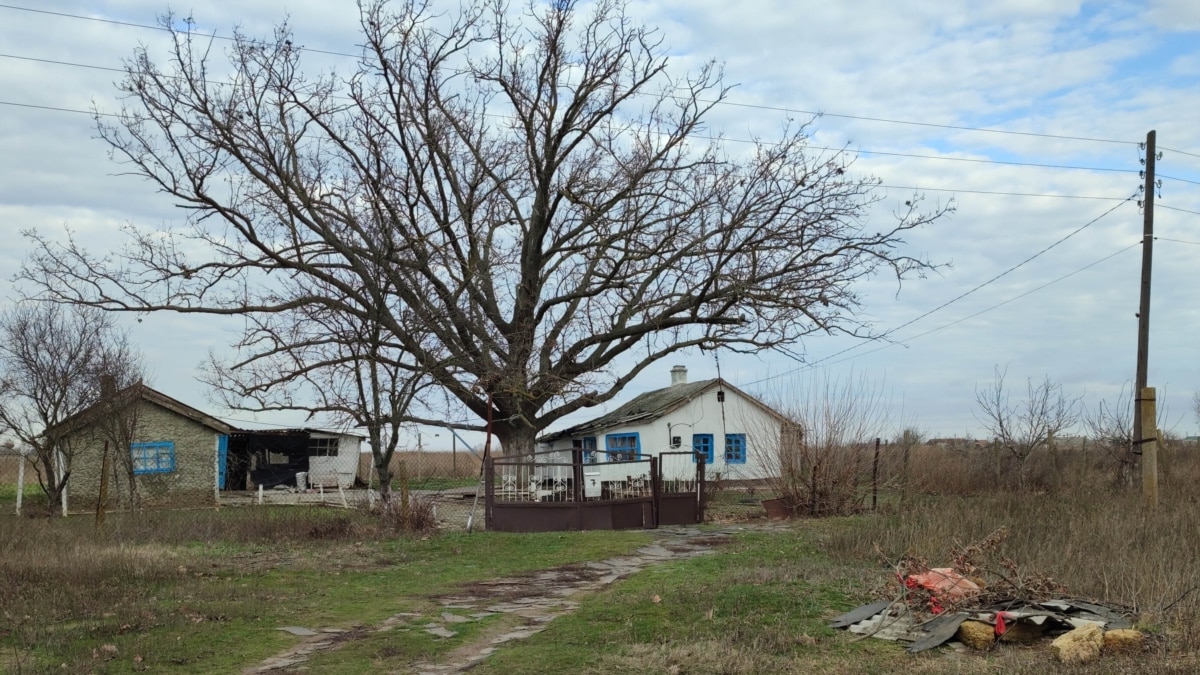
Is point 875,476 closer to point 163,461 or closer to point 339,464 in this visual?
point 163,461

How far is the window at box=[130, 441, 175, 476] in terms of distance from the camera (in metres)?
31.8

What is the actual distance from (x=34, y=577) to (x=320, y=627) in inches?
186

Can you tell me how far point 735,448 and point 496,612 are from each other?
3106cm

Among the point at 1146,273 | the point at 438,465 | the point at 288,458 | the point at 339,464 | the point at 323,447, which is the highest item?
the point at 1146,273

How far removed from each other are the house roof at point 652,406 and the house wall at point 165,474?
41.8 ft

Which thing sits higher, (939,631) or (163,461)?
(939,631)

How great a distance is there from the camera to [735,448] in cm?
4019

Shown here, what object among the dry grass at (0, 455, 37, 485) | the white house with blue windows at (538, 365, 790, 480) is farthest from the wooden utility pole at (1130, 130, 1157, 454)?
the dry grass at (0, 455, 37, 485)

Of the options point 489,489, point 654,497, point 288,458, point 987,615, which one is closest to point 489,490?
point 489,489

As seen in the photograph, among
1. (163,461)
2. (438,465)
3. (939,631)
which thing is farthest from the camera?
(438,465)

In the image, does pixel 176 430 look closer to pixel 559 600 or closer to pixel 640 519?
pixel 640 519

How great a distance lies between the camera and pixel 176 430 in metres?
32.8

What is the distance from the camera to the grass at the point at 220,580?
794cm

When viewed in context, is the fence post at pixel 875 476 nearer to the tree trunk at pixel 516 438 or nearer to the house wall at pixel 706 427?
the tree trunk at pixel 516 438
